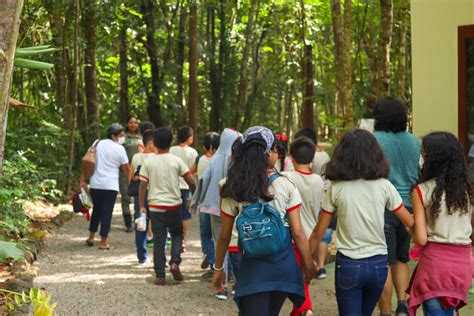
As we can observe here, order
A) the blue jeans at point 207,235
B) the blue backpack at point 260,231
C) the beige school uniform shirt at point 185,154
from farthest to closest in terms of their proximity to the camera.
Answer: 1. the beige school uniform shirt at point 185,154
2. the blue jeans at point 207,235
3. the blue backpack at point 260,231

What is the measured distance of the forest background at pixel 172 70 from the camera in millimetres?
15109

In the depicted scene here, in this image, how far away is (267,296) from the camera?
5.85 metres

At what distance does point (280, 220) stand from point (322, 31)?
28000 millimetres

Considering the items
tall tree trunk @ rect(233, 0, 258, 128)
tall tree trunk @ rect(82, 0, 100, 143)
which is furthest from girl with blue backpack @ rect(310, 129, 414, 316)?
tall tree trunk @ rect(233, 0, 258, 128)

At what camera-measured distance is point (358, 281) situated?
5.98 m

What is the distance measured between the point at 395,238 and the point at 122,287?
13.2 feet

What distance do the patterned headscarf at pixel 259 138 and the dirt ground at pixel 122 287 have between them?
3.22 meters

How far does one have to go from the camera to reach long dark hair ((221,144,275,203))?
5.92 m

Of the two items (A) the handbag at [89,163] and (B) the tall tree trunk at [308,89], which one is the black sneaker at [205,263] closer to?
(A) the handbag at [89,163]

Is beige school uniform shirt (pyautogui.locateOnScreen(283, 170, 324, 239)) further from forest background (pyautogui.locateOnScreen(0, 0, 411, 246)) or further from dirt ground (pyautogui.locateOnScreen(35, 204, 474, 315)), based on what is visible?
forest background (pyautogui.locateOnScreen(0, 0, 411, 246))

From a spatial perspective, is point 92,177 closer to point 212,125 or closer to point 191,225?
point 191,225

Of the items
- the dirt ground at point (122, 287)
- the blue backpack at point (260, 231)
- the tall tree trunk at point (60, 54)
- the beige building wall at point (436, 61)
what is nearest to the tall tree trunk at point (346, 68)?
the beige building wall at point (436, 61)

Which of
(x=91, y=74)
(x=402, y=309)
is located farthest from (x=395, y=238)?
(x=91, y=74)

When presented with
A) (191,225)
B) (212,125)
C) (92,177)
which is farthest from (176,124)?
(92,177)
